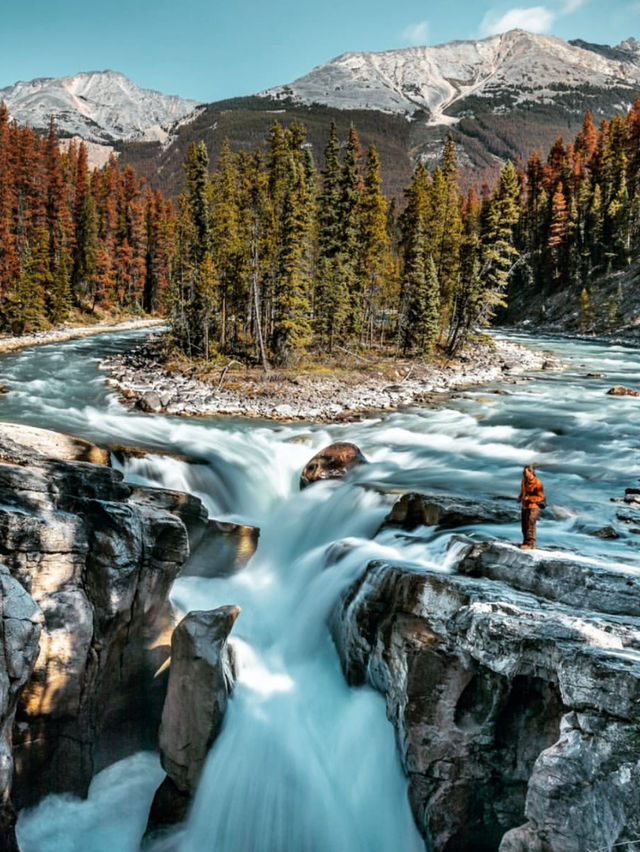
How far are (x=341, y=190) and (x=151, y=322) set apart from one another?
3744 centimetres

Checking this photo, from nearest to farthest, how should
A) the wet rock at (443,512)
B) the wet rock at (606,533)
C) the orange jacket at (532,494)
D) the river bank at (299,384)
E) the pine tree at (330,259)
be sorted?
the orange jacket at (532,494)
the wet rock at (606,533)
the wet rock at (443,512)
the river bank at (299,384)
the pine tree at (330,259)

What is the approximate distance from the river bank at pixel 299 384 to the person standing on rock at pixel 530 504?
16.0 m

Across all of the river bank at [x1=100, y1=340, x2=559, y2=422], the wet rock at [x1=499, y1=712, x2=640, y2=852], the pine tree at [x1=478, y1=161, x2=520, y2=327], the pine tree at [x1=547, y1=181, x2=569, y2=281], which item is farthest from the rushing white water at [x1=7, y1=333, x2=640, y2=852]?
the pine tree at [x1=547, y1=181, x2=569, y2=281]

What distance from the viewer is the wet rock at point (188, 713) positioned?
8.53 meters

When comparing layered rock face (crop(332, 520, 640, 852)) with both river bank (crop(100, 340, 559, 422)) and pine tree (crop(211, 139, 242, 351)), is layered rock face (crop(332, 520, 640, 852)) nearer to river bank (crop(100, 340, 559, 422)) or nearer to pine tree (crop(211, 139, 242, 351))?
river bank (crop(100, 340, 559, 422))

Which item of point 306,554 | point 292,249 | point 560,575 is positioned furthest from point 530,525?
point 292,249

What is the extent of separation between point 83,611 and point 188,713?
2.29 metres

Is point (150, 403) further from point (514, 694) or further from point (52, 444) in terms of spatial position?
point (514, 694)

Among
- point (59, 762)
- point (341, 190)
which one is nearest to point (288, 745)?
point (59, 762)

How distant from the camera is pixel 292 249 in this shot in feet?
102

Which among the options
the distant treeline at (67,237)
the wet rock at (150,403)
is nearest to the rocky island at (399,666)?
the wet rock at (150,403)

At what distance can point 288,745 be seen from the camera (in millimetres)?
9062

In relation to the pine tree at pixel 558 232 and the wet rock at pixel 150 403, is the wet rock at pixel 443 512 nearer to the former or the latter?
the wet rock at pixel 150 403

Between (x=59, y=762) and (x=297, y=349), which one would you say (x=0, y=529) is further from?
(x=297, y=349)
